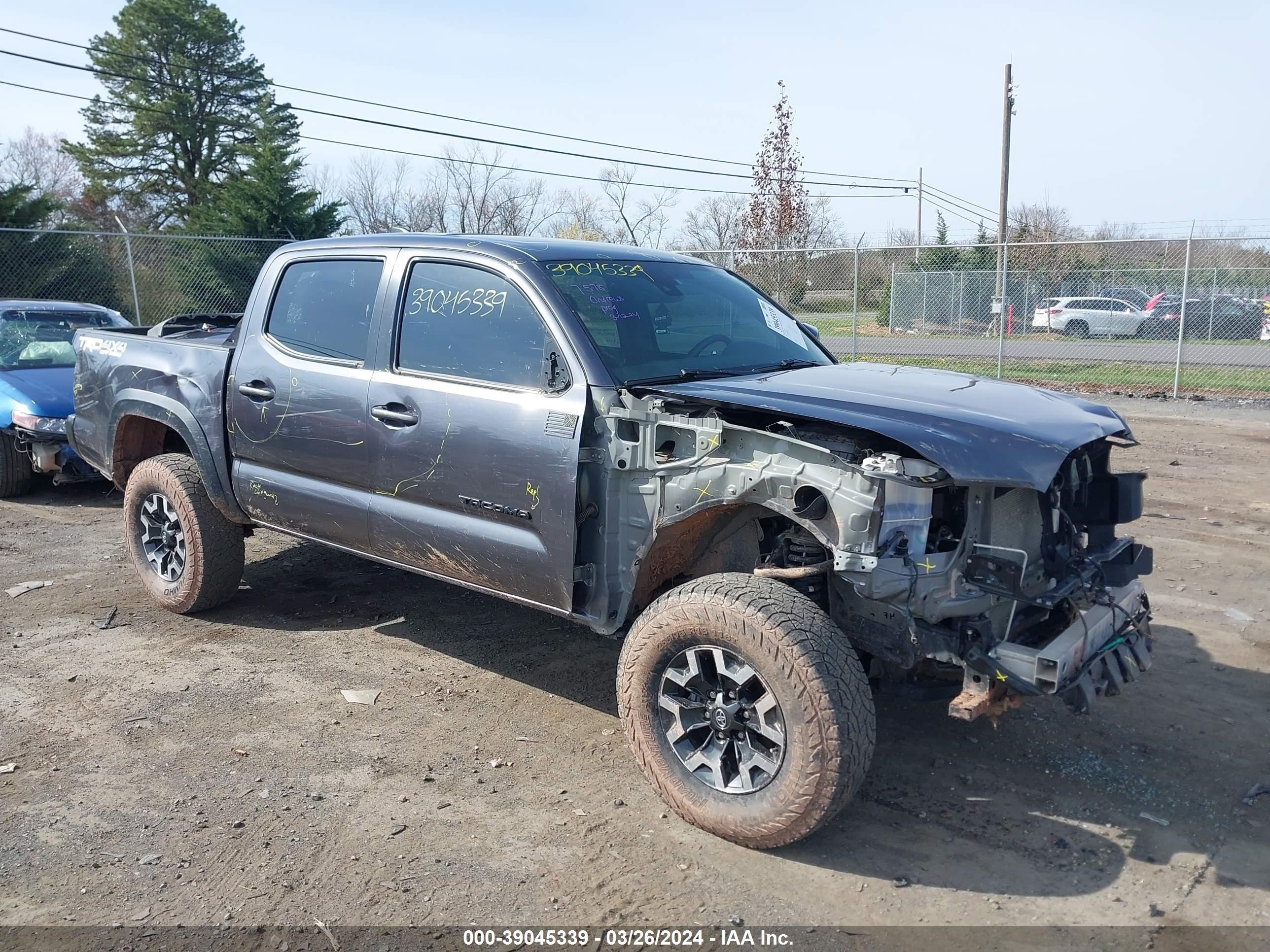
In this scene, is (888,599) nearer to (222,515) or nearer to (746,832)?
(746,832)

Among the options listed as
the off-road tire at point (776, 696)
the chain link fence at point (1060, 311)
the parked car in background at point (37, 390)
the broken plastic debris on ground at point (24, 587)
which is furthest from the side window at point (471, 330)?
the chain link fence at point (1060, 311)

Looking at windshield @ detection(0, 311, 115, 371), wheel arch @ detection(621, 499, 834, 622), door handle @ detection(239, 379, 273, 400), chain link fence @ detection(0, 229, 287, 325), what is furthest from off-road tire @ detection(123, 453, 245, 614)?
chain link fence @ detection(0, 229, 287, 325)

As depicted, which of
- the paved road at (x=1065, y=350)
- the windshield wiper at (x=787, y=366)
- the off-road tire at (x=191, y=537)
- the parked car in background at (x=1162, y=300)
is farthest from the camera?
the parked car in background at (x=1162, y=300)

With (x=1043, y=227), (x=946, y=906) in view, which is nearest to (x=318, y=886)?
(x=946, y=906)

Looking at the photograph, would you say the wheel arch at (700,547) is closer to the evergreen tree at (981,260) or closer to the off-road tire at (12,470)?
the off-road tire at (12,470)

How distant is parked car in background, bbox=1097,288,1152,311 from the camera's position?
1723 cm

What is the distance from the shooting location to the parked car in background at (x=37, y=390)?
8125 mm

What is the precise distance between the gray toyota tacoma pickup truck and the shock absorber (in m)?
0.01

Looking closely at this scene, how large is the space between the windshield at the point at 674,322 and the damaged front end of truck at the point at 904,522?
12.8 inches

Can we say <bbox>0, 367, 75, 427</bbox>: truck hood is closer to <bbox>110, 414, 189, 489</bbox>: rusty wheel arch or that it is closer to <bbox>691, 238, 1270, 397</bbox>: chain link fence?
<bbox>110, 414, 189, 489</bbox>: rusty wheel arch

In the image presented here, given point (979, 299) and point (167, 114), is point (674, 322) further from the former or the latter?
point (167, 114)

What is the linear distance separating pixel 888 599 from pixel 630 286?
1.86 m

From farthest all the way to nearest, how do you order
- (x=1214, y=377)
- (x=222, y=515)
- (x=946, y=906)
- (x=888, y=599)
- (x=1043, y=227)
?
1. (x=1043, y=227)
2. (x=1214, y=377)
3. (x=222, y=515)
4. (x=888, y=599)
5. (x=946, y=906)

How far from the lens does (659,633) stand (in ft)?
11.4
